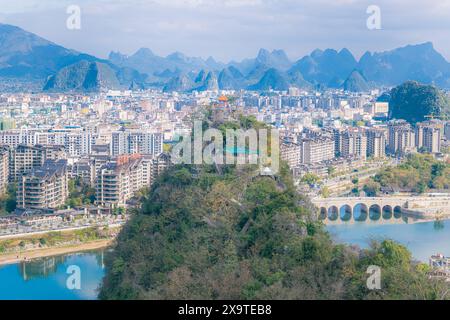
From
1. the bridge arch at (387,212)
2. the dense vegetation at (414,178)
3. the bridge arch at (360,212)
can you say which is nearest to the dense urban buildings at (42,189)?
the bridge arch at (360,212)

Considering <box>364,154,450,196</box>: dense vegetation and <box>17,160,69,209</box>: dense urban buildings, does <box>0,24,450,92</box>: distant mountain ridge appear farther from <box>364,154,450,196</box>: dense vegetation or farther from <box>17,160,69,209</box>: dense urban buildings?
<box>17,160,69,209</box>: dense urban buildings

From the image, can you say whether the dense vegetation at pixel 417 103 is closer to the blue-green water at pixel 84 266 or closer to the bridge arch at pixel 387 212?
the bridge arch at pixel 387 212

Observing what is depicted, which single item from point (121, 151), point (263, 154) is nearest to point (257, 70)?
point (121, 151)

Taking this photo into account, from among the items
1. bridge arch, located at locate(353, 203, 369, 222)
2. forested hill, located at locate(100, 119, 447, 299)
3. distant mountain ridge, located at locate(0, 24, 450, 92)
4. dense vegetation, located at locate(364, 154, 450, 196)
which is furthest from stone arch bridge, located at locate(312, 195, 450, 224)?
distant mountain ridge, located at locate(0, 24, 450, 92)

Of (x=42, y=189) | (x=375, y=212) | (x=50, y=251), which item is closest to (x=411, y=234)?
(x=375, y=212)
